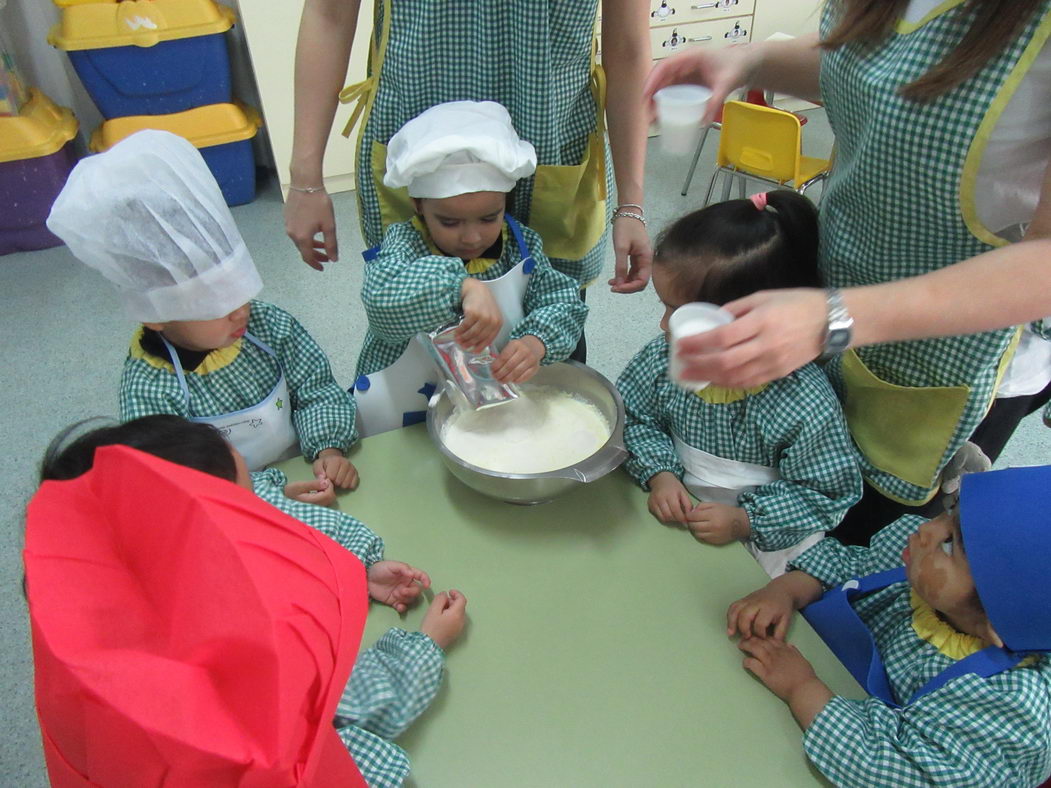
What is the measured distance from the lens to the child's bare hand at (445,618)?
85cm

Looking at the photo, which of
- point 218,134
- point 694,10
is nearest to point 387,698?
point 218,134

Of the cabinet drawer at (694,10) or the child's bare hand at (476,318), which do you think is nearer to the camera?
the child's bare hand at (476,318)

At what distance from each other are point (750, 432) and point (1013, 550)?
39 cm

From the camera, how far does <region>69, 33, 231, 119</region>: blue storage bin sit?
2.69m

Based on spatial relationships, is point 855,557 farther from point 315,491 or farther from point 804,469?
point 315,491

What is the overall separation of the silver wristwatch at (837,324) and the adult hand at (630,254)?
1.95 ft

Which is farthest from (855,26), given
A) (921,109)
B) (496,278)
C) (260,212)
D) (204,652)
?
(260,212)

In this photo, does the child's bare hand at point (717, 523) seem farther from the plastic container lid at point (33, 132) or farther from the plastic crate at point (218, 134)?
the plastic container lid at point (33, 132)

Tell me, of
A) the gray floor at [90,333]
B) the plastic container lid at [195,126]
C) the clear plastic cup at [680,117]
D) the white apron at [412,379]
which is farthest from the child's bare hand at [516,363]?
the plastic container lid at [195,126]

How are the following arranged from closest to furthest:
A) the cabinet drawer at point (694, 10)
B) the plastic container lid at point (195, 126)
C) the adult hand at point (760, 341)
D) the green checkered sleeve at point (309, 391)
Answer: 1. the adult hand at point (760, 341)
2. the green checkered sleeve at point (309, 391)
3. the plastic container lid at point (195, 126)
4. the cabinet drawer at point (694, 10)

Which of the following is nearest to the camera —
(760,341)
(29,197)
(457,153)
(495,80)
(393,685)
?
(760,341)

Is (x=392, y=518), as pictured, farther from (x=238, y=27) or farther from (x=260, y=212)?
(x=238, y=27)

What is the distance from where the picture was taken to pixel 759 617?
858 millimetres

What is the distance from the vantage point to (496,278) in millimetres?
1187
